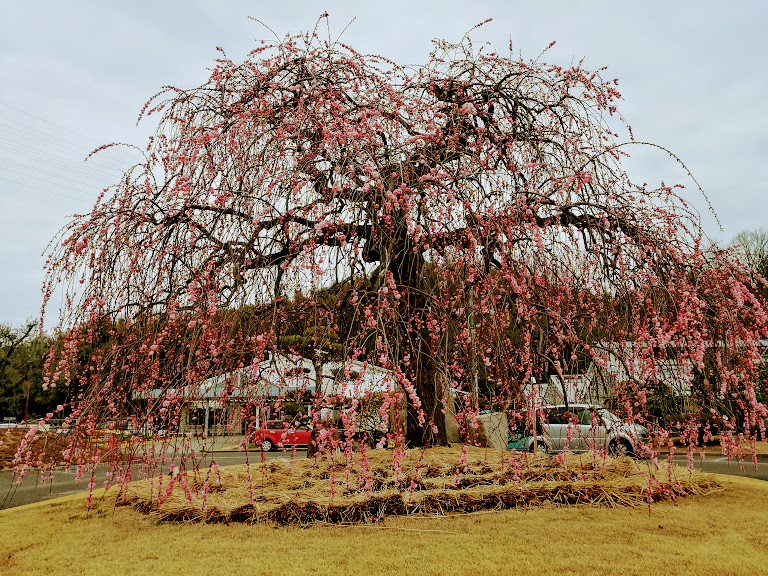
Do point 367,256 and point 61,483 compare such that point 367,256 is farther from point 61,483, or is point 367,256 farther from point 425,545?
point 61,483

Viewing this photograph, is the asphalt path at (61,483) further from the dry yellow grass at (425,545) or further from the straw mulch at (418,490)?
the dry yellow grass at (425,545)

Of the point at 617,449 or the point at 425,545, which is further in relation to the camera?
the point at 617,449

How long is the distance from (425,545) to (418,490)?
1122 mm

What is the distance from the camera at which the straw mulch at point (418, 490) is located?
3.72 m

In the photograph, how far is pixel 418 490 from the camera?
13.5 feet

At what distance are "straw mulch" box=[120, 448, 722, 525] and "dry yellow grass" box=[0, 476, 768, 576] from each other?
0.16 metres

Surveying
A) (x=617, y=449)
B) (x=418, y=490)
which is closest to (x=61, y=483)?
(x=418, y=490)

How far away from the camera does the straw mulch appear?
12.2ft

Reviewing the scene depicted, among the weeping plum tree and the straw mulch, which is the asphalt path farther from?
the weeping plum tree

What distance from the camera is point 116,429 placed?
2.90m

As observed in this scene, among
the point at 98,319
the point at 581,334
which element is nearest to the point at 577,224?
the point at 581,334

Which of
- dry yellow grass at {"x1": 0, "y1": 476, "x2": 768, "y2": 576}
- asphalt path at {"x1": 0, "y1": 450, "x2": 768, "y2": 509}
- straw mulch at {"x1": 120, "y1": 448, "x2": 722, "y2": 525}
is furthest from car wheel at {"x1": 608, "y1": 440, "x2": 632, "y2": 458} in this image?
asphalt path at {"x1": 0, "y1": 450, "x2": 768, "y2": 509}

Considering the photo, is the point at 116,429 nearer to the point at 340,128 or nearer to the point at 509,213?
the point at 340,128

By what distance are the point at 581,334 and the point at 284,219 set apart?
2576 mm
